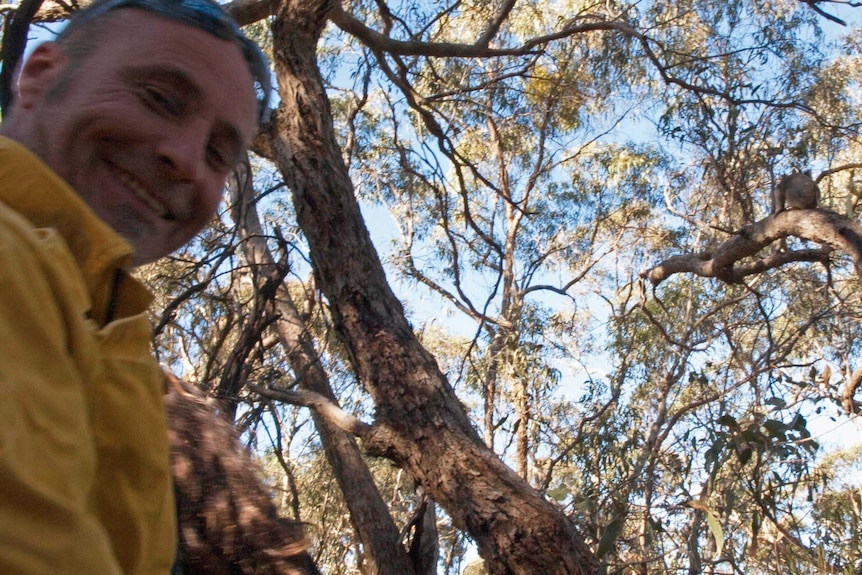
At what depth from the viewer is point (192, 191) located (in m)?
0.82

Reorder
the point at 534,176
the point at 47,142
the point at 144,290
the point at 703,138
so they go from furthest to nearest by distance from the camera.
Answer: the point at 534,176 → the point at 703,138 → the point at 47,142 → the point at 144,290

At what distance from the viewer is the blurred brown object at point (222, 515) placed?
99 centimetres

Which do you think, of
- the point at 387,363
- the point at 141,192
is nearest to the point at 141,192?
the point at 141,192

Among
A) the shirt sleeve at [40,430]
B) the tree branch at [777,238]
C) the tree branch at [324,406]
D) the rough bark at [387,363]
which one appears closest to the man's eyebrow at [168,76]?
the shirt sleeve at [40,430]

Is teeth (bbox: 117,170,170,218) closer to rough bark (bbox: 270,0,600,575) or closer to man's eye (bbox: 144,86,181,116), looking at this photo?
man's eye (bbox: 144,86,181,116)

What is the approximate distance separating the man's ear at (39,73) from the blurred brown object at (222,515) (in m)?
0.46

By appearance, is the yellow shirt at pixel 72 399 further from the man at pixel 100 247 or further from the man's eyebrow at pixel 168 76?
the man's eyebrow at pixel 168 76

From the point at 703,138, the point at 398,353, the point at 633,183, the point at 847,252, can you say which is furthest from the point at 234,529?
the point at 633,183

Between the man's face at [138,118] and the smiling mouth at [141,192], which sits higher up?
the man's face at [138,118]

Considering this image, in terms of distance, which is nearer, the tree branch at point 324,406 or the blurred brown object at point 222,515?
the blurred brown object at point 222,515

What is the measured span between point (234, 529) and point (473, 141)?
8.56 meters

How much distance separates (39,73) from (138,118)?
151 millimetres

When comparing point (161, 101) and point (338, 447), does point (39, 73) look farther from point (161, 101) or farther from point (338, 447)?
point (338, 447)

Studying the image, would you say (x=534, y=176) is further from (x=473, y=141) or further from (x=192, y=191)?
(x=192, y=191)
